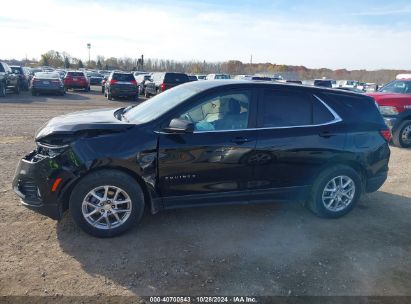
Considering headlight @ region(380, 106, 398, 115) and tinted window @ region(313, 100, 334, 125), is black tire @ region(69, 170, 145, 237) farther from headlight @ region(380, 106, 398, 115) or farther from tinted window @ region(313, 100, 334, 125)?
headlight @ region(380, 106, 398, 115)

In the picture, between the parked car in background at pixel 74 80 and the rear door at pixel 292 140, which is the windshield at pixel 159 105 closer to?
the rear door at pixel 292 140

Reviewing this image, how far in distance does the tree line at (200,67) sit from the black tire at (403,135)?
58.1 m

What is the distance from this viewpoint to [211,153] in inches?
166

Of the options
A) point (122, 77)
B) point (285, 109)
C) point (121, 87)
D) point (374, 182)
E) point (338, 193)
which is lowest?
point (338, 193)

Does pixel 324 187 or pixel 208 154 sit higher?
pixel 208 154

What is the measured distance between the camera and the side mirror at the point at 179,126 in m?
3.97

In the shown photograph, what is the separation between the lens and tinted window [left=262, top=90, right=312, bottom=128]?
453 centimetres

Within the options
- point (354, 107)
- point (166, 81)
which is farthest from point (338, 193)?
point (166, 81)

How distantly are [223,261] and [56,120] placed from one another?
2594 mm

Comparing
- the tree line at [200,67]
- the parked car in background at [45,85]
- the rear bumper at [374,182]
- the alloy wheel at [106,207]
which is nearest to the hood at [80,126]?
the alloy wheel at [106,207]

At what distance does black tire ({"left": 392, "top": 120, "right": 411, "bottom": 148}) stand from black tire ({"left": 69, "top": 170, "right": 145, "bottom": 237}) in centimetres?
844

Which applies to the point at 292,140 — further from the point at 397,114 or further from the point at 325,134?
the point at 397,114

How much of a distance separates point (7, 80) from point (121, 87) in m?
6.22

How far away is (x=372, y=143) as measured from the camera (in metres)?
5.08
